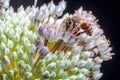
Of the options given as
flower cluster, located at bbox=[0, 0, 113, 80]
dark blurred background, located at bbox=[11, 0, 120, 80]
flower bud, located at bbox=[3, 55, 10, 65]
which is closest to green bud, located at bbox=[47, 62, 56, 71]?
flower cluster, located at bbox=[0, 0, 113, 80]

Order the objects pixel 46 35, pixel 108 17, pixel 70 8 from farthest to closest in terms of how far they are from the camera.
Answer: pixel 108 17 < pixel 70 8 < pixel 46 35

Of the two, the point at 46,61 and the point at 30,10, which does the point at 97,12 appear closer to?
the point at 30,10

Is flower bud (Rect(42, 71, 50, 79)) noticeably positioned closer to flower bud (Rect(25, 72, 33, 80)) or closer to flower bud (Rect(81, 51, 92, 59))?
flower bud (Rect(25, 72, 33, 80))

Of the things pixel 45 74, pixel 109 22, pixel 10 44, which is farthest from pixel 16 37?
pixel 109 22

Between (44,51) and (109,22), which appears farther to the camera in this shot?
(109,22)

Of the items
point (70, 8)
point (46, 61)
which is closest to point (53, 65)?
point (46, 61)

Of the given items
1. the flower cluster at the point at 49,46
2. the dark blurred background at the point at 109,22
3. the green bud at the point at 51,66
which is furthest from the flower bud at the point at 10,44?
the dark blurred background at the point at 109,22

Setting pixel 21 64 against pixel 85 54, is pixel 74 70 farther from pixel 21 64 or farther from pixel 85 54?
pixel 21 64

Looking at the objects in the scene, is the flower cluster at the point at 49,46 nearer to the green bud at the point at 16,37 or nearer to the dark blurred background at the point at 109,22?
the green bud at the point at 16,37
